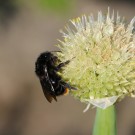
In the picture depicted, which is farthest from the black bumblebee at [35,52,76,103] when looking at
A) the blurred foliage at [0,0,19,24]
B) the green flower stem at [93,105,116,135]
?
the blurred foliage at [0,0,19,24]

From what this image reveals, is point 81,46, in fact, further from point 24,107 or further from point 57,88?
point 24,107

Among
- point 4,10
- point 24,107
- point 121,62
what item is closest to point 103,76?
point 121,62

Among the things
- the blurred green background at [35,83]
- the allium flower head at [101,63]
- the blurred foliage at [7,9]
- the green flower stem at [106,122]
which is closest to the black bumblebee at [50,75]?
the allium flower head at [101,63]

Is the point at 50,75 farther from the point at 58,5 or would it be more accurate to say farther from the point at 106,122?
the point at 58,5

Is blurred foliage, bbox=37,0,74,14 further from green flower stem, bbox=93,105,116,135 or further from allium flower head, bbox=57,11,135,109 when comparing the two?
green flower stem, bbox=93,105,116,135

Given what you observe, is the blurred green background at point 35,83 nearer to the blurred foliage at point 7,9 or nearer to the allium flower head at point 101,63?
the blurred foliage at point 7,9
